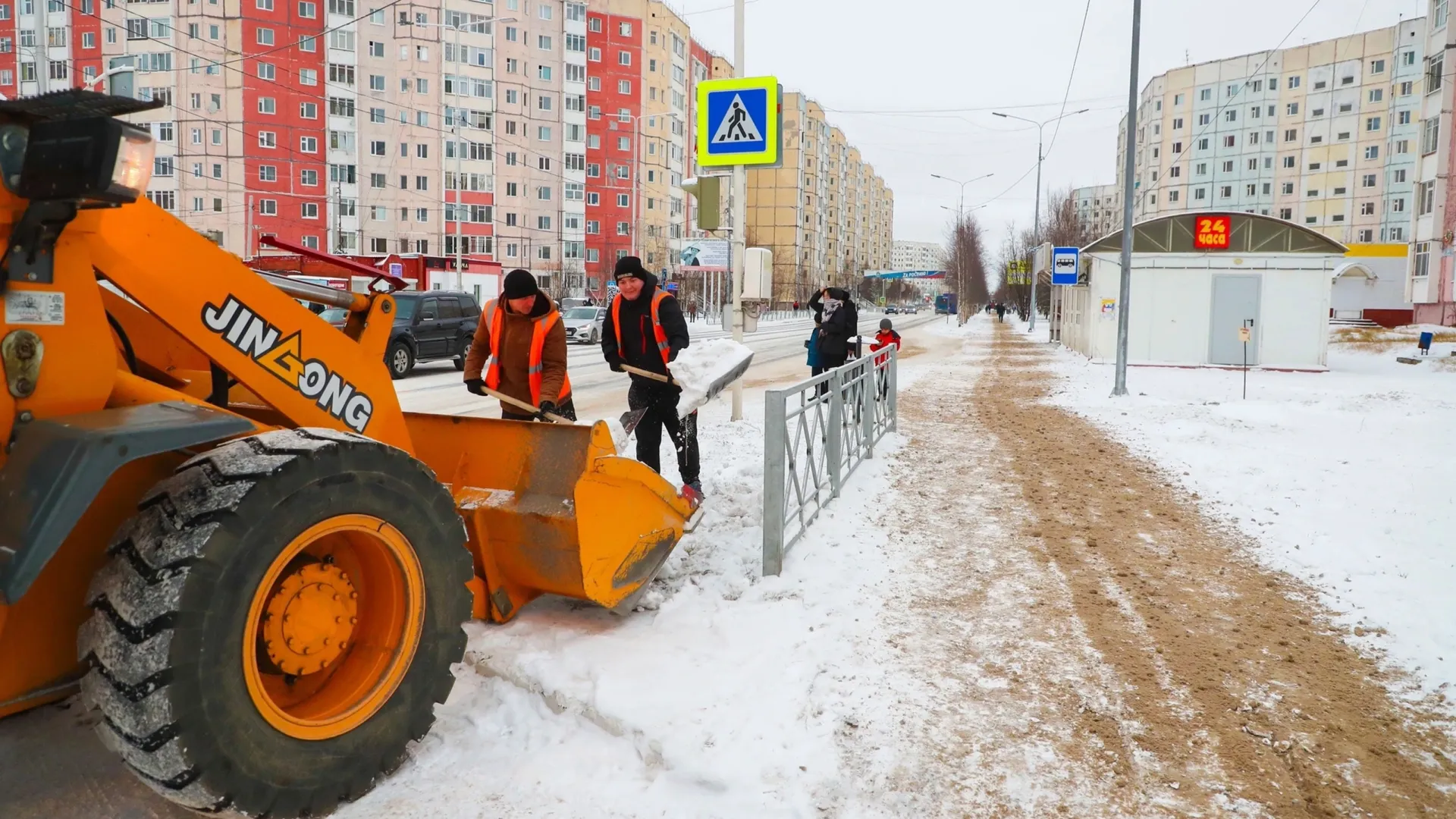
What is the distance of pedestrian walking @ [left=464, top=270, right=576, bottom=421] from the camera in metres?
5.51

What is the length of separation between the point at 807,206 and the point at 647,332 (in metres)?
116

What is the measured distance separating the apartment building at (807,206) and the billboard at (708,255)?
48354 millimetres

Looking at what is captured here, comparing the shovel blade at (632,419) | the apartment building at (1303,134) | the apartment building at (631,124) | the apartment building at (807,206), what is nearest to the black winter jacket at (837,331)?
the shovel blade at (632,419)

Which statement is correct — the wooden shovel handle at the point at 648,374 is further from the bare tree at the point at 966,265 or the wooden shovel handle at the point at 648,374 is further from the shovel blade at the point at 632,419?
the bare tree at the point at 966,265

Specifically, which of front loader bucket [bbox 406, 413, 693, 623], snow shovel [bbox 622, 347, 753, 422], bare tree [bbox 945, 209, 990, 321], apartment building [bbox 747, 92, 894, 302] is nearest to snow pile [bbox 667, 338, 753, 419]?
snow shovel [bbox 622, 347, 753, 422]

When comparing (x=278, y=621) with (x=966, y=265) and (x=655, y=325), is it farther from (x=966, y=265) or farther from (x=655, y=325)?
(x=966, y=265)

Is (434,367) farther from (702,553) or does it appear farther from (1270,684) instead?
(1270,684)

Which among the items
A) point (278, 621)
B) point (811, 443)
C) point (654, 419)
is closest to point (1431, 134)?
point (811, 443)

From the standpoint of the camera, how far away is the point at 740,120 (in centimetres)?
1002

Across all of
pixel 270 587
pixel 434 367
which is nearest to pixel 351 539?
pixel 270 587

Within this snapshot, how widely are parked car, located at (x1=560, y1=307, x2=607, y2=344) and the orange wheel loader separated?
1065 inches

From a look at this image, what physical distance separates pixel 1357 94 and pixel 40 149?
331ft

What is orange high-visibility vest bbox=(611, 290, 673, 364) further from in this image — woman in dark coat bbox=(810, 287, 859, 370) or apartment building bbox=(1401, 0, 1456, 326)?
apartment building bbox=(1401, 0, 1456, 326)

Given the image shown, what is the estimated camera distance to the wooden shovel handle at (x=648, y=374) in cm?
636
